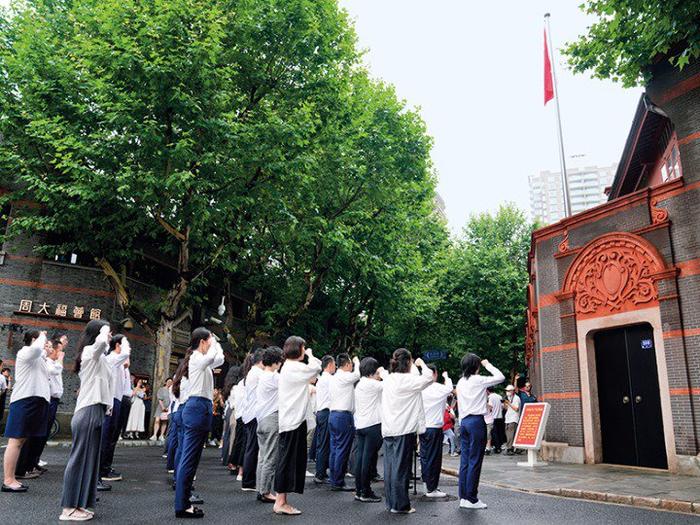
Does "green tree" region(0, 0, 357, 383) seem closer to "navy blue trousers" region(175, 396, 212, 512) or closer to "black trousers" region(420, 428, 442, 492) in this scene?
"navy blue trousers" region(175, 396, 212, 512)

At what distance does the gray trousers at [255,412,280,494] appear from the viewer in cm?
686

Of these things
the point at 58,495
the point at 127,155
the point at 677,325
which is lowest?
the point at 58,495

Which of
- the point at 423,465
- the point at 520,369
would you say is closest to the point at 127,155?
the point at 423,465

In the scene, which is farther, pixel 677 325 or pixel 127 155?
pixel 127 155

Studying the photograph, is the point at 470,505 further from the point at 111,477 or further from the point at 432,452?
the point at 111,477

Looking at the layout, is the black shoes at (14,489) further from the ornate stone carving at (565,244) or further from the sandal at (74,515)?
the ornate stone carving at (565,244)

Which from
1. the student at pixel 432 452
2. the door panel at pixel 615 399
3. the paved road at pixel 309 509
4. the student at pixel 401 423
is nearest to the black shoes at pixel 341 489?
the paved road at pixel 309 509

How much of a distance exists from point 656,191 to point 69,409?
17.5 m

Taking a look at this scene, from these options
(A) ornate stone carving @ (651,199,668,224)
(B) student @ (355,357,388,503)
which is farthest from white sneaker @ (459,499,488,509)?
(A) ornate stone carving @ (651,199,668,224)

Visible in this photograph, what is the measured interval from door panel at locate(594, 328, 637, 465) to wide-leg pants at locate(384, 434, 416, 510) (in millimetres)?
6985

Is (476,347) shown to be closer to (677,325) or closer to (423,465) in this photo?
(677,325)

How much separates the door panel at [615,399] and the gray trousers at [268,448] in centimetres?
826

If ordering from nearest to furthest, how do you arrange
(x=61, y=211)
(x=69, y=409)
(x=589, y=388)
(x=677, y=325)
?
1. (x=677, y=325)
2. (x=589, y=388)
3. (x=61, y=211)
4. (x=69, y=409)

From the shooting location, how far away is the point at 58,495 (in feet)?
22.0
